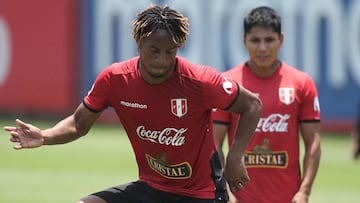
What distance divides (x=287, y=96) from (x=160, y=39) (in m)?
1.88

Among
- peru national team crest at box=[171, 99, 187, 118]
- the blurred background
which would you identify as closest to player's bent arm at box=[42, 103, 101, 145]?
peru national team crest at box=[171, 99, 187, 118]

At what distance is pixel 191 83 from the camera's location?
25.1 ft

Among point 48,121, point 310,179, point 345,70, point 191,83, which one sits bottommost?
point 48,121

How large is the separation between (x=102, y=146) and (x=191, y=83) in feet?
46.5

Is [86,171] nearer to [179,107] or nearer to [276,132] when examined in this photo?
[276,132]

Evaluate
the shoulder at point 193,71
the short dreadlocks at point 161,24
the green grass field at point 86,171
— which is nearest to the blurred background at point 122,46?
the green grass field at point 86,171

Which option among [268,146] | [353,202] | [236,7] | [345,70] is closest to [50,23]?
[236,7]

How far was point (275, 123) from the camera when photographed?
28.9 feet

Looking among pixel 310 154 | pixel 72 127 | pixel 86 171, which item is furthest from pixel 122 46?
pixel 72 127

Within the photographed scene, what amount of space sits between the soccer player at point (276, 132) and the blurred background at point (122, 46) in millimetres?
13415

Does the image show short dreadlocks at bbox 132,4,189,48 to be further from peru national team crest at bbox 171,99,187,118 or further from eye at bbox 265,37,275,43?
eye at bbox 265,37,275,43

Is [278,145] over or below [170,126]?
below

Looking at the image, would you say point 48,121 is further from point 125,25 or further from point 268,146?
point 268,146

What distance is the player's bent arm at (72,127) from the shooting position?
7.89 metres
